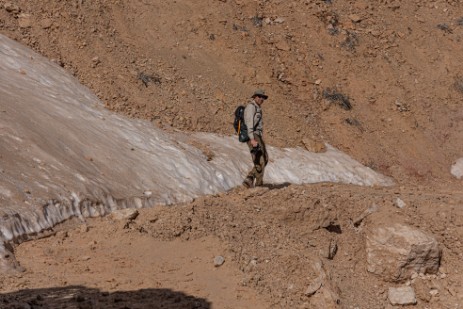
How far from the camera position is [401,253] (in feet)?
32.1

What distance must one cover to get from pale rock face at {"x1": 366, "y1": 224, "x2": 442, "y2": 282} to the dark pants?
2.78m

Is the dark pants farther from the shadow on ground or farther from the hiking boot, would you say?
the shadow on ground

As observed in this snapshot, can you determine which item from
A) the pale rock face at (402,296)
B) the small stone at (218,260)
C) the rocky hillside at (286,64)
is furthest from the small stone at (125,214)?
the rocky hillside at (286,64)

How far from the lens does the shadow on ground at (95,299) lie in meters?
6.21

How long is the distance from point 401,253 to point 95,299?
16.4ft

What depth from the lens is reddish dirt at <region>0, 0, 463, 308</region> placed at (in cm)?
751

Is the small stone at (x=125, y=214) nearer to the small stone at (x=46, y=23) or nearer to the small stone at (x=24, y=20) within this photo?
the small stone at (x=24, y=20)

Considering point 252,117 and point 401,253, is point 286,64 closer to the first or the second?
point 252,117

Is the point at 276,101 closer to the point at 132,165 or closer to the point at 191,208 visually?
the point at 132,165

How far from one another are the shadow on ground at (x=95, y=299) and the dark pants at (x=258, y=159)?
5.26 m

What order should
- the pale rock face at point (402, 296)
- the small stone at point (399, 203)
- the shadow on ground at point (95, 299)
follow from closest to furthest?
the shadow on ground at point (95, 299), the pale rock face at point (402, 296), the small stone at point (399, 203)

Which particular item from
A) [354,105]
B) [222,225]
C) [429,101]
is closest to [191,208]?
[222,225]

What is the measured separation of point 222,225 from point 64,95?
5.77m

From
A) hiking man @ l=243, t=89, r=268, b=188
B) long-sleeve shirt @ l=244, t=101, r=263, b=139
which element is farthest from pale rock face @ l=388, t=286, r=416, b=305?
long-sleeve shirt @ l=244, t=101, r=263, b=139
